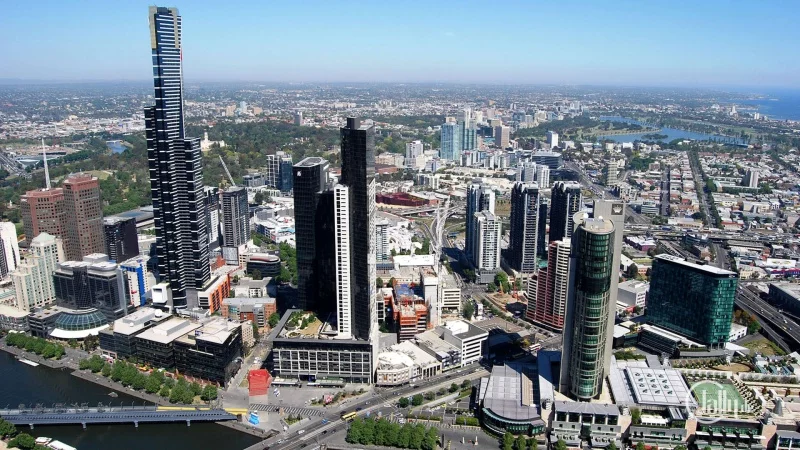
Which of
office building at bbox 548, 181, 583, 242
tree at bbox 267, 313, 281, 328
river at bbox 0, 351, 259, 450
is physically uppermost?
office building at bbox 548, 181, 583, 242

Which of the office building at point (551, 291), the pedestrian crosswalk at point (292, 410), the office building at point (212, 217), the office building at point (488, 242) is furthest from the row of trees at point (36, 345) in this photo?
the office building at point (488, 242)

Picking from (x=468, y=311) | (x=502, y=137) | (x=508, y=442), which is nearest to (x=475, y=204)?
(x=468, y=311)

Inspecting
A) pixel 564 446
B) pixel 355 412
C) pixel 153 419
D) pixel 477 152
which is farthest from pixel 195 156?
pixel 477 152

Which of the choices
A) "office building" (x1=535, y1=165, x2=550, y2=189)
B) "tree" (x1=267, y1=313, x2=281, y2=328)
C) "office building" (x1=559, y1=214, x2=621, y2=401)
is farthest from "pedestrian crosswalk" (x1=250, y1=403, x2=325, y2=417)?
"office building" (x1=535, y1=165, x2=550, y2=189)

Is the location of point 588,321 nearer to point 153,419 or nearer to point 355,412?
point 355,412

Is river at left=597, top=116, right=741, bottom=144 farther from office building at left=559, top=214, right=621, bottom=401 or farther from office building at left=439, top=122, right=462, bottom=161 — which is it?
office building at left=559, top=214, right=621, bottom=401

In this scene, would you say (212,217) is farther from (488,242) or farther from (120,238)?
(488,242)
